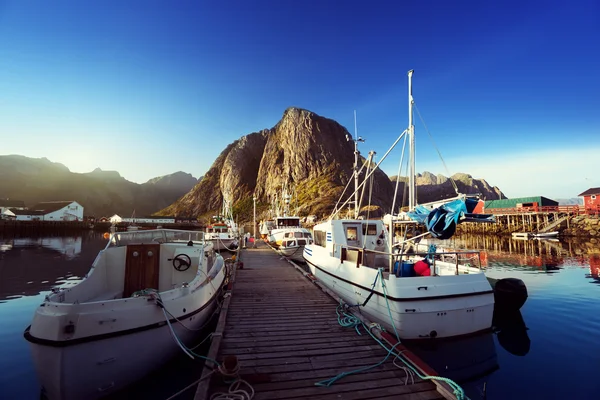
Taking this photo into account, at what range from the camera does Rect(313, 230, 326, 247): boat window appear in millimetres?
14717

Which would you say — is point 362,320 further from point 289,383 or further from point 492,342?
point 492,342

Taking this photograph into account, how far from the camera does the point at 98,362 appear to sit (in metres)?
5.22

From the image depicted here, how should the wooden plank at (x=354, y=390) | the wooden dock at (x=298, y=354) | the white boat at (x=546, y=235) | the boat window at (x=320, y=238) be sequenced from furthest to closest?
the white boat at (x=546, y=235), the boat window at (x=320, y=238), the wooden dock at (x=298, y=354), the wooden plank at (x=354, y=390)

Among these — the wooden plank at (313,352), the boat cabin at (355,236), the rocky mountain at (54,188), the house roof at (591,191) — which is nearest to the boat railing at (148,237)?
the wooden plank at (313,352)

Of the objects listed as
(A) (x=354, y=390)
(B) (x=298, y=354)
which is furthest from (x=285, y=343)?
(A) (x=354, y=390)

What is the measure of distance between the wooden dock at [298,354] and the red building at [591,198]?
61.4 m

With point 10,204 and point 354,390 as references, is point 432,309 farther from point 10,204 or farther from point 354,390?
point 10,204

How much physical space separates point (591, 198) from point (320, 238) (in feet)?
206

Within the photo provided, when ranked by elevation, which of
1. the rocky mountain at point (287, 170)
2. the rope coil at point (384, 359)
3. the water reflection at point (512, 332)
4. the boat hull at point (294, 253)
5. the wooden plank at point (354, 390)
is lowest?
the water reflection at point (512, 332)

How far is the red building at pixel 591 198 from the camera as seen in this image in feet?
163

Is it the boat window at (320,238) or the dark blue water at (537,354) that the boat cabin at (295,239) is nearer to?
the boat window at (320,238)

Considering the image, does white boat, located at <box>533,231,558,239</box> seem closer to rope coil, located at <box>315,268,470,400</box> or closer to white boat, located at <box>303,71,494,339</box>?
white boat, located at <box>303,71,494,339</box>

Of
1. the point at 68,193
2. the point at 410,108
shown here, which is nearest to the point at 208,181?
the point at 68,193

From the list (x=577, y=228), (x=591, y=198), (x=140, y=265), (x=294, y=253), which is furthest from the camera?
(x=591, y=198)
